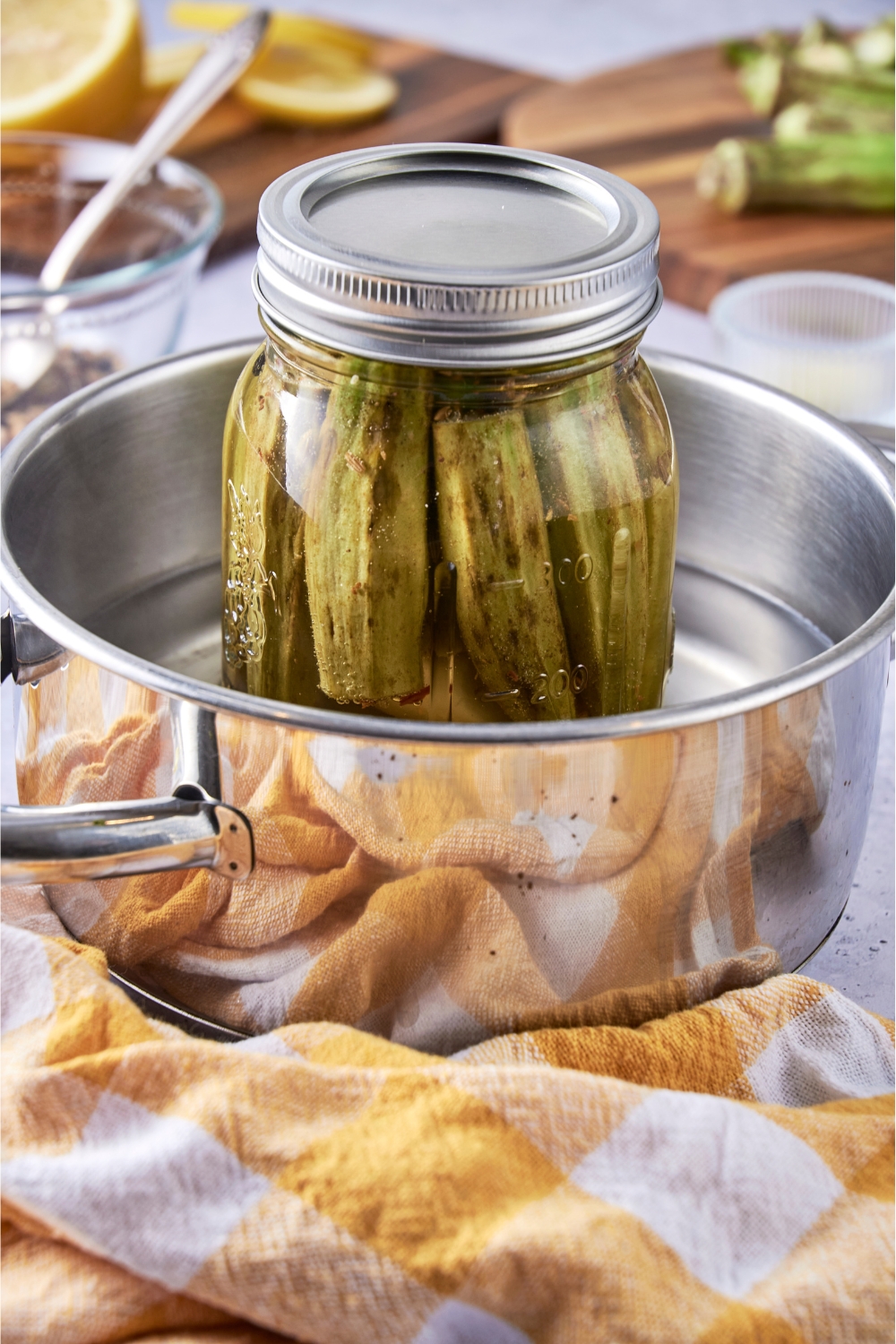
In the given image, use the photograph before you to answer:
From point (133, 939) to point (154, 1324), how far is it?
14 cm

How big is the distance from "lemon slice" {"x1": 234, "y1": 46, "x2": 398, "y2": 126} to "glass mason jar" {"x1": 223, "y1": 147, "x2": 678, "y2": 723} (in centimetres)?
74

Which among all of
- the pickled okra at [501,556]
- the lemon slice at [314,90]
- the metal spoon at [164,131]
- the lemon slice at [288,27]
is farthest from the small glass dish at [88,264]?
the pickled okra at [501,556]

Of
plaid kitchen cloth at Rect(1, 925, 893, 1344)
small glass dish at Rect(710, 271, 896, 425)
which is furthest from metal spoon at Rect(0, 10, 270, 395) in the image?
plaid kitchen cloth at Rect(1, 925, 893, 1344)

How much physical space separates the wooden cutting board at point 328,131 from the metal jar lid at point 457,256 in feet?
1.93

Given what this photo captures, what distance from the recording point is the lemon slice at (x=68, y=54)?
1.06m

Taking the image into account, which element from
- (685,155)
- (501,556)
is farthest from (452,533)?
(685,155)

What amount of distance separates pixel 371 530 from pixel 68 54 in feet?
2.67

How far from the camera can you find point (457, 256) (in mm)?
428

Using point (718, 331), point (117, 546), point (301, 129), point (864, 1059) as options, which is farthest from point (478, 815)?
point (301, 129)

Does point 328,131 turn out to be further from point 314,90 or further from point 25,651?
point 25,651

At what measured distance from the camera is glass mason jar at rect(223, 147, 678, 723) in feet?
1.39

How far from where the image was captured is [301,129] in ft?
3.91

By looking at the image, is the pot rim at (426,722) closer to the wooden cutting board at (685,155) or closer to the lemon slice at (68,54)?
the wooden cutting board at (685,155)

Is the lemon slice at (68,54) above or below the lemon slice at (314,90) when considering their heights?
above
